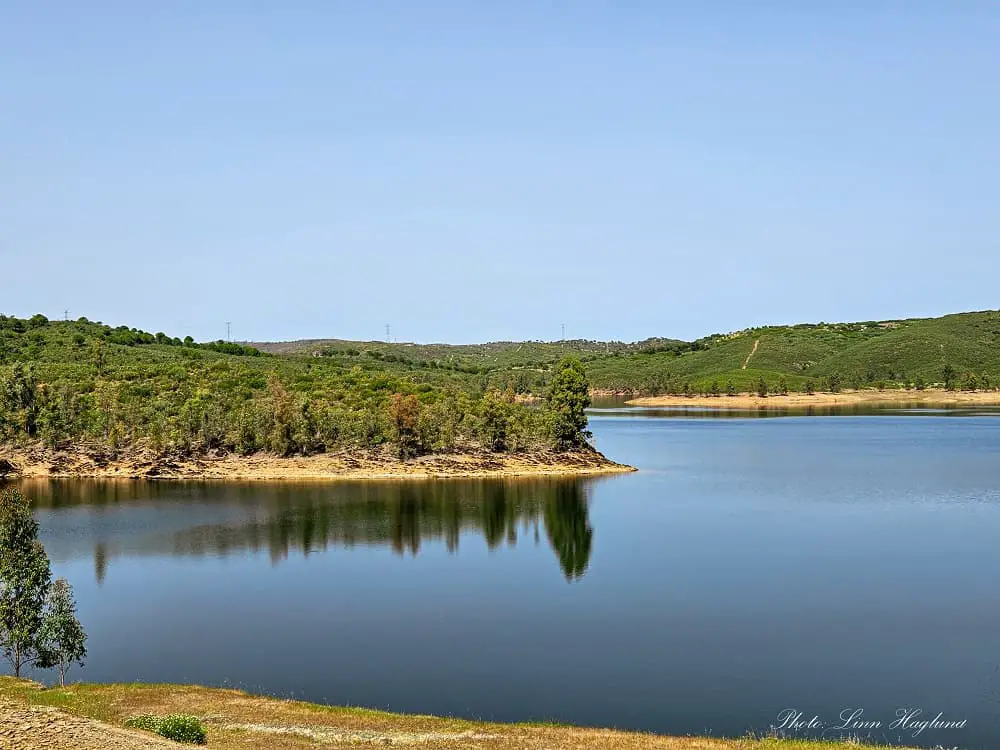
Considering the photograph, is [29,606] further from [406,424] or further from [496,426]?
[496,426]

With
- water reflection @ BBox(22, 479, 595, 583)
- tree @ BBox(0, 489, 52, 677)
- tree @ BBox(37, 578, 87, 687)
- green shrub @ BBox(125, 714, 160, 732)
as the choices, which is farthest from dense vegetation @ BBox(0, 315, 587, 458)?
green shrub @ BBox(125, 714, 160, 732)

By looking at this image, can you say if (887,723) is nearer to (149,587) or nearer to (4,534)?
(4,534)

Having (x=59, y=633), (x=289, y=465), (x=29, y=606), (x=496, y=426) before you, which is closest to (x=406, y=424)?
(x=496, y=426)

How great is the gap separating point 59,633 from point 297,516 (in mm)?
38532

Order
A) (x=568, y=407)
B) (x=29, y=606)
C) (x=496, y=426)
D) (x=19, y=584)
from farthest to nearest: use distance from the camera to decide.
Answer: (x=496, y=426)
(x=568, y=407)
(x=19, y=584)
(x=29, y=606)

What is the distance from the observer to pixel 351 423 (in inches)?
4146

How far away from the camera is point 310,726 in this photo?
30016 mm

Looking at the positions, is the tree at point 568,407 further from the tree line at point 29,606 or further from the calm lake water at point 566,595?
the tree line at point 29,606

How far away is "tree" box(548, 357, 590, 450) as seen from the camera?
104250 millimetres

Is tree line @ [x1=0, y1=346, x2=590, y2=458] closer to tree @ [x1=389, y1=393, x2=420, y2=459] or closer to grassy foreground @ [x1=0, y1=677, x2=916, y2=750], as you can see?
tree @ [x1=389, y1=393, x2=420, y2=459]

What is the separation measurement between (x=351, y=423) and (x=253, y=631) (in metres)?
62.1

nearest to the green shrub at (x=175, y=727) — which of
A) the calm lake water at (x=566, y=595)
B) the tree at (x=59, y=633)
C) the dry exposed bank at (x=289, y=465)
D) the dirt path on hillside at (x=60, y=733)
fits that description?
the dirt path on hillside at (x=60, y=733)

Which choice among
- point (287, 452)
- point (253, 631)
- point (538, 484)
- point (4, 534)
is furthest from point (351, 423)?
point (4, 534)

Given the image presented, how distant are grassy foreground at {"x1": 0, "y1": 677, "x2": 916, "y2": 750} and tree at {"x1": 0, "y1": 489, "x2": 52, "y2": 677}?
1.84 meters
